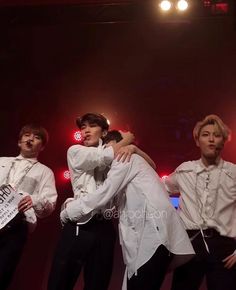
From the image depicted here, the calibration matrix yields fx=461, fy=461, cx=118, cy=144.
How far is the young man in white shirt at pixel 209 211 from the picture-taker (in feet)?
8.14

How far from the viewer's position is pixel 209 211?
8.53 ft

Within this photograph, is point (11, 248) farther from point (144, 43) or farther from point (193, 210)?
point (144, 43)

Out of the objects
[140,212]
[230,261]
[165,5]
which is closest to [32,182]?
[140,212]

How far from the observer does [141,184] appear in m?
2.29

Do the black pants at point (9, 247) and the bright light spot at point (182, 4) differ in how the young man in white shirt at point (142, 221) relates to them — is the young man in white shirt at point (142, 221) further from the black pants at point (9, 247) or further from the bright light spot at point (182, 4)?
the bright light spot at point (182, 4)

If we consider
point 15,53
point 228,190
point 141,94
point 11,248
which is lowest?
point 11,248

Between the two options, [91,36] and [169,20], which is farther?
[91,36]

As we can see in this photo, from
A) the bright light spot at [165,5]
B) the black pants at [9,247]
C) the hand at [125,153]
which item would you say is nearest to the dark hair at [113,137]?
the hand at [125,153]

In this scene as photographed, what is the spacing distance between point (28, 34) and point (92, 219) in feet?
9.24

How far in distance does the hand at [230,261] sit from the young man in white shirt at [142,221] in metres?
0.31

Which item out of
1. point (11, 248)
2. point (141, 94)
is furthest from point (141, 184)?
point (141, 94)

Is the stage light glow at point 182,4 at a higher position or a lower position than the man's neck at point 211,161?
higher

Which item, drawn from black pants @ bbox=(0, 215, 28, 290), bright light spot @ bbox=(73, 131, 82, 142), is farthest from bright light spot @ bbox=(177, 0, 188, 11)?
black pants @ bbox=(0, 215, 28, 290)

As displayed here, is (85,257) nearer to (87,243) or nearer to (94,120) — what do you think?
(87,243)
